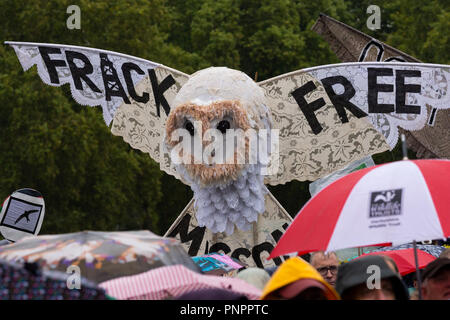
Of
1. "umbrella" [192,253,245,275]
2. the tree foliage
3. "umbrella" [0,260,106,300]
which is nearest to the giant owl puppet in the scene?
"umbrella" [192,253,245,275]

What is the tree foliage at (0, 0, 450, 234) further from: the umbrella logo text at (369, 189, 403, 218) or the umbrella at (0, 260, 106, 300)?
the umbrella at (0, 260, 106, 300)

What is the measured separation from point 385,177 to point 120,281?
1.30 metres

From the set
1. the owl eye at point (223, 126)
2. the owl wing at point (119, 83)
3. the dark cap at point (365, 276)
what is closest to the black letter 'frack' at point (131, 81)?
the owl wing at point (119, 83)

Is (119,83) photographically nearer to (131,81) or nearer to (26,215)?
(131,81)

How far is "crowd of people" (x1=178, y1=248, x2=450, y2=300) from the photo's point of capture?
3471 mm

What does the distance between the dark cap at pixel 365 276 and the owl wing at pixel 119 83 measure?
3.66 metres

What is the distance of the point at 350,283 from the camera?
367 centimetres

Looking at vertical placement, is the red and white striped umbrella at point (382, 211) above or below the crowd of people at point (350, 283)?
above

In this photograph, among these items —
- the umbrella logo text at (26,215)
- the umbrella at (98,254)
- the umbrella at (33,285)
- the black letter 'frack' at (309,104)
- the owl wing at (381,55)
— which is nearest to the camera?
the umbrella at (33,285)

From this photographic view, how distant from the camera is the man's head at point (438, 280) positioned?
4.09 metres

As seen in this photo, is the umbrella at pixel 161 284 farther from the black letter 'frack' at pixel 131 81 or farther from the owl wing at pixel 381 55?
the owl wing at pixel 381 55

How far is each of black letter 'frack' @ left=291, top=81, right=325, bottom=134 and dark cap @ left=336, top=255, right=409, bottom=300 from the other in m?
3.40

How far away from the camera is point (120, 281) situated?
3.43 meters
